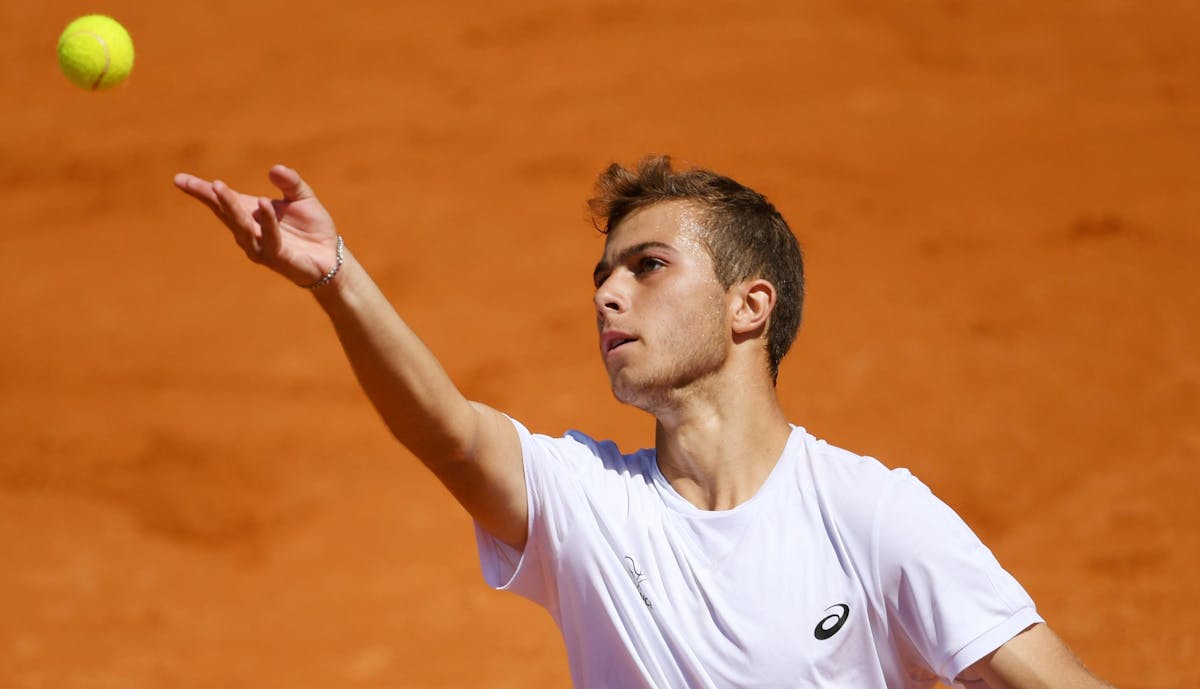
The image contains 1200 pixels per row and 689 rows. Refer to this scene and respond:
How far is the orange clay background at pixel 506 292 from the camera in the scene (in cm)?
766

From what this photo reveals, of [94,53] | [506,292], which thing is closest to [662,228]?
[94,53]

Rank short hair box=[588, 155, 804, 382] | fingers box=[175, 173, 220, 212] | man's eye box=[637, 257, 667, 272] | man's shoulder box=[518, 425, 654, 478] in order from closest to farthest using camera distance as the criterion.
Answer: fingers box=[175, 173, 220, 212]
man's shoulder box=[518, 425, 654, 478]
man's eye box=[637, 257, 667, 272]
short hair box=[588, 155, 804, 382]

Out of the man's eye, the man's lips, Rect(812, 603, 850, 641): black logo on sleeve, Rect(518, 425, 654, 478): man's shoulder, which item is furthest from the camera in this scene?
the man's eye

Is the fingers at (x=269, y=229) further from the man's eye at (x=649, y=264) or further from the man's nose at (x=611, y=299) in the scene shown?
the man's eye at (x=649, y=264)

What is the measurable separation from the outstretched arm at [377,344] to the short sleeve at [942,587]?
856mm

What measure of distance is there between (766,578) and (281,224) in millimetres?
1269

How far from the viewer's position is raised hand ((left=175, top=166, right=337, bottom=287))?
2789mm

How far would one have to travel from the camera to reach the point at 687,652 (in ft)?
10.0

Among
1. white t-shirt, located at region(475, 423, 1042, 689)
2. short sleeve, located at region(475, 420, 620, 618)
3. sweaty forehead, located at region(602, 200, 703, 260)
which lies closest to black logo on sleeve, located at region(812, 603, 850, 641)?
white t-shirt, located at region(475, 423, 1042, 689)

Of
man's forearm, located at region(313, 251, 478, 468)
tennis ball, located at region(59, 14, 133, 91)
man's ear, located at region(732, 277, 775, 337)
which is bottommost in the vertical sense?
man's forearm, located at region(313, 251, 478, 468)

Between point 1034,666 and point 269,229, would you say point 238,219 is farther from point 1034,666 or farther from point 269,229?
point 1034,666

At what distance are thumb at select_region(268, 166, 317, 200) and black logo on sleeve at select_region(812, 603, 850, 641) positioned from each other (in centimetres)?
138

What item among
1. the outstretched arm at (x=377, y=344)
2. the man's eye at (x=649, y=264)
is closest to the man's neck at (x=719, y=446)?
the man's eye at (x=649, y=264)

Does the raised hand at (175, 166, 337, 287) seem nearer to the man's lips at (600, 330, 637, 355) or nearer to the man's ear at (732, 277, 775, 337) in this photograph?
the man's lips at (600, 330, 637, 355)
